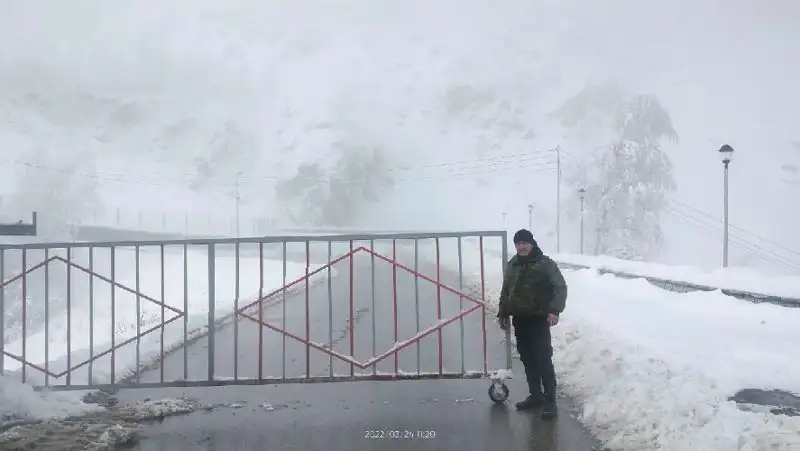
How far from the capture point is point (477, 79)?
520 feet

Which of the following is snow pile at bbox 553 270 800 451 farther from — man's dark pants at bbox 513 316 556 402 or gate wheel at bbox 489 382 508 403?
gate wheel at bbox 489 382 508 403

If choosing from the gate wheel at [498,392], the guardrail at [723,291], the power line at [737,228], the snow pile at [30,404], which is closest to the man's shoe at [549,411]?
the gate wheel at [498,392]

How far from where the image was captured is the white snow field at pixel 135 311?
28.4 feet

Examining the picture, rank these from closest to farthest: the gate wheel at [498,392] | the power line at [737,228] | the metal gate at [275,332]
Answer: the gate wheel at [498,392] → the metal gate at [275,332] → the power line at [737,228]

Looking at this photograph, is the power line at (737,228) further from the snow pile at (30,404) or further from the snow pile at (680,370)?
the snow pile at (30,404)

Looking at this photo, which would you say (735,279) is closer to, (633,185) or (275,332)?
(275,332)

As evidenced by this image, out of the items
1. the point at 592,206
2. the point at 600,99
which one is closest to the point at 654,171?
the point at 592,206

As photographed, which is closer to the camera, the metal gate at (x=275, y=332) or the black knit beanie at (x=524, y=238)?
the black knit beanie at (x=524, y=238)

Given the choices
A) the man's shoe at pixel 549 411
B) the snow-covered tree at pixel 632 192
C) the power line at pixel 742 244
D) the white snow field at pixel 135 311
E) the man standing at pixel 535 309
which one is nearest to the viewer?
the man's shoe at pixel 549 411

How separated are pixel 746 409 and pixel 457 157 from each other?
112839 mm

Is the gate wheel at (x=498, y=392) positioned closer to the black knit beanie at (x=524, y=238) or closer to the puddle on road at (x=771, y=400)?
the black knit beanie at (x=524, y=238)

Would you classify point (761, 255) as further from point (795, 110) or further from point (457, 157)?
point (795, 110)

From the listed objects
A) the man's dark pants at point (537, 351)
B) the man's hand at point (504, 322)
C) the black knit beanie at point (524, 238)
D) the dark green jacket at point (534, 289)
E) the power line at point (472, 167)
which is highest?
the power line at point (472, 167)

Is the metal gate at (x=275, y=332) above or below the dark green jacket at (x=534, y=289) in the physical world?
below
